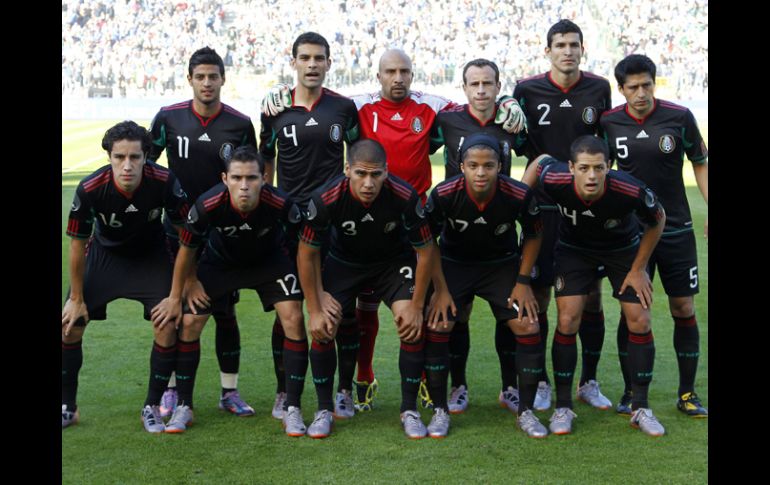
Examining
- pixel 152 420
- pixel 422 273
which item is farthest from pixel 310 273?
pixel 152 420

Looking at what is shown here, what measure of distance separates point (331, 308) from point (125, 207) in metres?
1.22

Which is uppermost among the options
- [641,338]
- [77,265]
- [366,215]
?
[366,215]

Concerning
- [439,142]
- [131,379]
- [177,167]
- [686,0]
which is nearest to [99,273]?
[177,167]

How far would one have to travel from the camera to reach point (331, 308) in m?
4.90

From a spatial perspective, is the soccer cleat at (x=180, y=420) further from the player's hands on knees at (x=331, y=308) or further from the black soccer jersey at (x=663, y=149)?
the black soccer jersey at (x=663, y=149)

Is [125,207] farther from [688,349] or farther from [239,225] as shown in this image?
[688,349]

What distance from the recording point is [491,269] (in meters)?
5.05

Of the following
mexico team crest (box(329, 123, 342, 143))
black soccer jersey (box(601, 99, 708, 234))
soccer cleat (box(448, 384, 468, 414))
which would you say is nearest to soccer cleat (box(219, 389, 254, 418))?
soccer cleat (box(448, 384, 468, 414))

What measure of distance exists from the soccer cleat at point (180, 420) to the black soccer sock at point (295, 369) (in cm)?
55

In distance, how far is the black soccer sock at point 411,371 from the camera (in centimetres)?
495

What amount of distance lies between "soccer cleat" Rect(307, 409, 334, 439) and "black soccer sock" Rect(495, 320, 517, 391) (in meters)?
1.15

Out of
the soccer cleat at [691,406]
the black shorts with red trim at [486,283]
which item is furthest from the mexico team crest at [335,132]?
the soccer cleat at [691,406]

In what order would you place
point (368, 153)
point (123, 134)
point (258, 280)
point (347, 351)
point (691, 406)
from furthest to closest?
point (347, 351) → point (691, 406) → point (258, 280) → point (123, 134) → point (368, 153)
